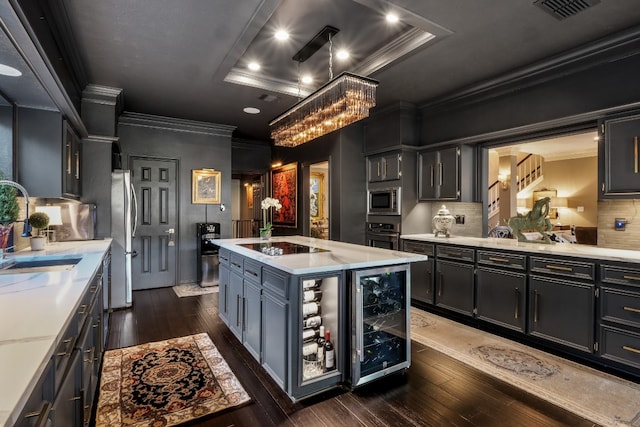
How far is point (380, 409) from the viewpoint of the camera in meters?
2.20

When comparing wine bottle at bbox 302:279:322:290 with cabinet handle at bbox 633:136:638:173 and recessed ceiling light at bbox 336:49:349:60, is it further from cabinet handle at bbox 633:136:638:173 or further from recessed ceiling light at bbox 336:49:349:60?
cabinet handle at bbox 633:136:638:173

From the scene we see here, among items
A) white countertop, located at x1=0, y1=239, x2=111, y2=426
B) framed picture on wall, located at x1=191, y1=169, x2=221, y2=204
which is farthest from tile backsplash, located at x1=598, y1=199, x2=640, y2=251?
framed picture on wall, located at x1=191, y1=169, x2=221, y2=204

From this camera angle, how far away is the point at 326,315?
8.25ft

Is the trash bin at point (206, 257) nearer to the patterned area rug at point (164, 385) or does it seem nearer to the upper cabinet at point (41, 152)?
the patterned area rug at point (164, 385)

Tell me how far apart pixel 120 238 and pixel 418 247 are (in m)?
3.86

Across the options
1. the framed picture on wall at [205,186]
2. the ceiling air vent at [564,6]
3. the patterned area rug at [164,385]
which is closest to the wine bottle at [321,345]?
the patterned area rug at [164,385]

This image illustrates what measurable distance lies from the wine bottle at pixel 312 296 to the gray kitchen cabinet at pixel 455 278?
6.75 feet

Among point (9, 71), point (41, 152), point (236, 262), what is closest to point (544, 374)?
point (236, 262)

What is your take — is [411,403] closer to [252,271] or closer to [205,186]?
[252,271]

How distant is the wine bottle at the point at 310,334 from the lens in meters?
2.47

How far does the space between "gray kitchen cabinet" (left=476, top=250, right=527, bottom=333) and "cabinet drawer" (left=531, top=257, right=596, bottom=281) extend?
0.40 ft

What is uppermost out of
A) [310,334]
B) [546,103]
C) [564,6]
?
[564,6]

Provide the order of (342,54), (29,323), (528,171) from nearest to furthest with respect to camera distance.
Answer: (29,323) < (342,54) < (528,171)

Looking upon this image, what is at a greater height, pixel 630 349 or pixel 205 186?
pixel 205 186
